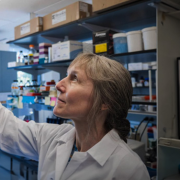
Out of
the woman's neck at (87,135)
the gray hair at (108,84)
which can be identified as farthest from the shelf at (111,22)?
the woman's neck at (87,135)

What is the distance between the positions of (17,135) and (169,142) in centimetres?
101

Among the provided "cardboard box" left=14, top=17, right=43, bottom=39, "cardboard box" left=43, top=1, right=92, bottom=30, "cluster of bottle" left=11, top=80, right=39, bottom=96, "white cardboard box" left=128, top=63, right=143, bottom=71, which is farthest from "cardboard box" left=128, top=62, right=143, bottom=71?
"cluster of bottle" left=11, top=80, right=39, bottom=96

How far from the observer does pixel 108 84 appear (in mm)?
969

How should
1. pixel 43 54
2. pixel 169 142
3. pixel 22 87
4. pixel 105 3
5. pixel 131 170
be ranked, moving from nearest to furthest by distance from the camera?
pixel 131 170 → pixel 169 142 → pixel 105 3 → pixel 43 54 → pixel 22 87

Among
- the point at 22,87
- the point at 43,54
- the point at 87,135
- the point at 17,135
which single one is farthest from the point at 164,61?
the point at 22,87

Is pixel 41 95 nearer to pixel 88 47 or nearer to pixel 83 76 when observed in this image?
pixel 88 47

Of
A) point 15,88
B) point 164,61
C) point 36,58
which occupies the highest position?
point 36,58

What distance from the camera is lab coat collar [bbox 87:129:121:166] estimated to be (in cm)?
95

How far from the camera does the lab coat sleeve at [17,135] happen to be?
124cm

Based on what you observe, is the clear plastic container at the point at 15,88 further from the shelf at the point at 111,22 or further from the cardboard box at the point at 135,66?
the cardboard box at the point at 135,66

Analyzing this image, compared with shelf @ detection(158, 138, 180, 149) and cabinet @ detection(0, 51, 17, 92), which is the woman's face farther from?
cabinet @ detection(0, 51, 17, 92)

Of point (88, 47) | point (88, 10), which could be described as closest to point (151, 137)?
point (88, 47)

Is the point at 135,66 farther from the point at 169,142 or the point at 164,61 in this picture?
the point at 169,142

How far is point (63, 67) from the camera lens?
2.76 m
